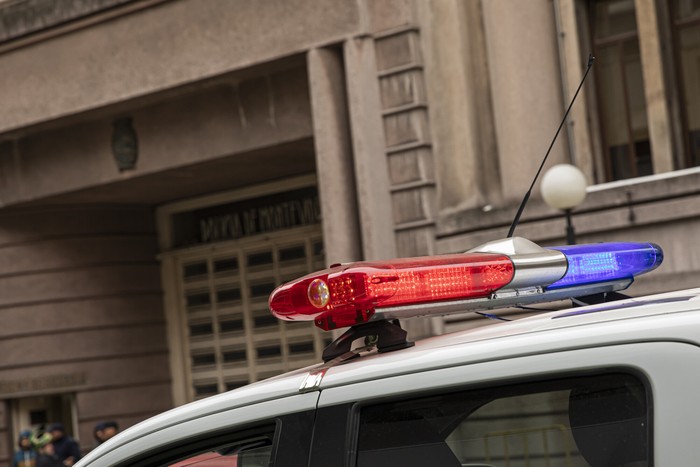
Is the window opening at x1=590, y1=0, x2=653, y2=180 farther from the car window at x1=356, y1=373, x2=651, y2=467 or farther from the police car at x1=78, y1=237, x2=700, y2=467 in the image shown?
the car window at x1=356, y1=373, x2=651, y2=467

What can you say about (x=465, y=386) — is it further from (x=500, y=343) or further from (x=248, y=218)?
(x=248, y=218)

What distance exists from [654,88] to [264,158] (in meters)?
5.40

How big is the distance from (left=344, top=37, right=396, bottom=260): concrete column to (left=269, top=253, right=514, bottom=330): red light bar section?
10.2 m

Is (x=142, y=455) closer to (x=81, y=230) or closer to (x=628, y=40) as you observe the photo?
(x=628, y=40)

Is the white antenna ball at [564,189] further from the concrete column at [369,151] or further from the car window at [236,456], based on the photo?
the car window at [236,456]

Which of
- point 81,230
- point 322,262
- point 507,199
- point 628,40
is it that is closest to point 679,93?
A: point 628,40

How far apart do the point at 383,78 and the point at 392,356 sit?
35.1 ft

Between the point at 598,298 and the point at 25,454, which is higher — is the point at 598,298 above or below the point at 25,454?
above

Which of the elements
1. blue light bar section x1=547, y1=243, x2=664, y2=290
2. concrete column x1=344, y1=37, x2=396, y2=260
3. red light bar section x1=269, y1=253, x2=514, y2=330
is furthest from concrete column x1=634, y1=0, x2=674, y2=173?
red light bar section x1=269, y1=253, x2=514, y2=330

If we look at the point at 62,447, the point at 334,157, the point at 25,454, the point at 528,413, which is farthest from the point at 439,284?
the point at 25,454

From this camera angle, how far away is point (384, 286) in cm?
249

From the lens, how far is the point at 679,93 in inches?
465

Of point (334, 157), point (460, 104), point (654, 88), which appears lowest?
point (334, 157)

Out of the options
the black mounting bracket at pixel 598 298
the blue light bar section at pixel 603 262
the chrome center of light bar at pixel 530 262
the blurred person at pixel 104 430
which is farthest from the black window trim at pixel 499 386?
the blurred person at pixel 104 430
